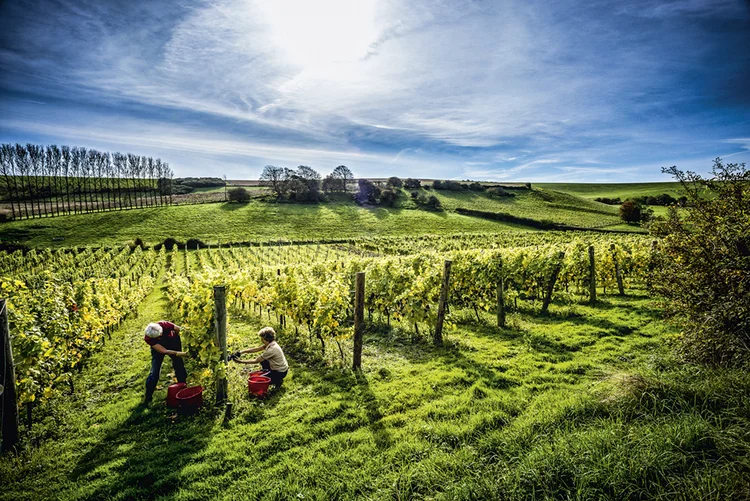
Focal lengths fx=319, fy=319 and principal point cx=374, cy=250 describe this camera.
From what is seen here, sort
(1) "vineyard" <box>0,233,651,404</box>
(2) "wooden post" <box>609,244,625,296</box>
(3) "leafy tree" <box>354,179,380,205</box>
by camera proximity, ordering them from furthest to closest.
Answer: (3) "leafy tree" <box>354,179,380,205</box> → (2) "wooden post" <box>609,244,625,296</box> → (1) "vineyard" <box>0,233,651,404</box>

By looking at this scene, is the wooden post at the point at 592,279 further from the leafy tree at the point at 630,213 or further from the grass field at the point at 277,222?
the leafy tree at the point at 630,213

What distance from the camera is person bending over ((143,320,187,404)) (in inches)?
266

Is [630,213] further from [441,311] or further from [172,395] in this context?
[172,395]

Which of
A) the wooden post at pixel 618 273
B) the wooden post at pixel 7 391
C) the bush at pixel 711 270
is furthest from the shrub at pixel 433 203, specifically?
the wooden post at pixel 7 391

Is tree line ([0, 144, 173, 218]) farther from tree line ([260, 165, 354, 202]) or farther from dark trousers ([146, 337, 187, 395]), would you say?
dark trousers ([146, 337, 187, 395])

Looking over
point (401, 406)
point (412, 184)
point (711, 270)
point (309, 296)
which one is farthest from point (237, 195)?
point (711, 270)

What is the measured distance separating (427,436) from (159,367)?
19.3 ft

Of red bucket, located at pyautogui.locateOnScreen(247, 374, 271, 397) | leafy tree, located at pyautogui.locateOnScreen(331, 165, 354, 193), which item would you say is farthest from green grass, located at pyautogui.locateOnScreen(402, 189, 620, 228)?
red bucket, located at pyautogui.locateOnScreen(247, 374, 271, 397)

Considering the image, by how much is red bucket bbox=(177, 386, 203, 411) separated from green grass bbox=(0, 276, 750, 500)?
269 mm

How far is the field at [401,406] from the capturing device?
11.9ft

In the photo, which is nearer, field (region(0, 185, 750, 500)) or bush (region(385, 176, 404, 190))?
field (region(0, 185, 750, 500))

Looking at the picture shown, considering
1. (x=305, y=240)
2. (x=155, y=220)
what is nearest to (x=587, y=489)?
(x=305, y=240)

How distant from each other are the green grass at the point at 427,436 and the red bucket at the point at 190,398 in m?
0.27

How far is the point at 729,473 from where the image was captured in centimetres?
301
